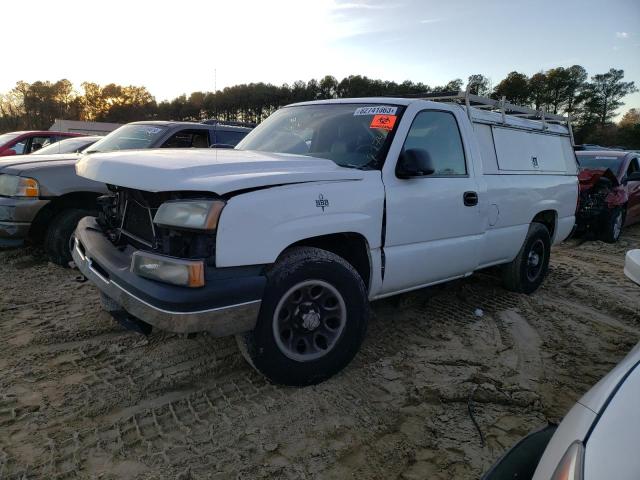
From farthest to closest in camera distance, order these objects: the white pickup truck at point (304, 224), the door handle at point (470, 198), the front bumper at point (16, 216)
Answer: the front bumper at point (16, 216) < the door handle at point (470, 198) < the white pickup truck at point (304, 224)

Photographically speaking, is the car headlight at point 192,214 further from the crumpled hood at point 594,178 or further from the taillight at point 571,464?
the crumpled hood at point 594,178

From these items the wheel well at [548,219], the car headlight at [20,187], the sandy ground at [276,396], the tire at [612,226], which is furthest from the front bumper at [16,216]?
the tire at [612,226]

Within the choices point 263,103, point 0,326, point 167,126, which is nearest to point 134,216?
point 0,326

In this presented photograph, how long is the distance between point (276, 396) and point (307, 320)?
0.52 metres

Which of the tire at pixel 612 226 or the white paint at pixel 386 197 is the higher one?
the white paint at pixel 386 197

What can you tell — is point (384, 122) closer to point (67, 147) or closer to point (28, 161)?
point (28, 161)

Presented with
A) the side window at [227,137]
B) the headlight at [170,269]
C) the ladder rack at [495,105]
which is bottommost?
the headlight at [170,269]

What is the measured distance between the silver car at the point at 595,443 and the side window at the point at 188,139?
18.7ft

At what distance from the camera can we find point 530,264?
17.0ft

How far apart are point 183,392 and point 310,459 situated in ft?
3.25

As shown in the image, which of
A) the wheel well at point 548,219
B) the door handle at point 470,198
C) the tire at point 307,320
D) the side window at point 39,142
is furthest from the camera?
the side window at point 39,142

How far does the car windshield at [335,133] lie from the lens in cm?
336

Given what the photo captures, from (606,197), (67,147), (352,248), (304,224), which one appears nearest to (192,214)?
(304,224)

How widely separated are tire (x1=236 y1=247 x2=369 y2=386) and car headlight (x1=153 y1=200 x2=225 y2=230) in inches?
19.0
